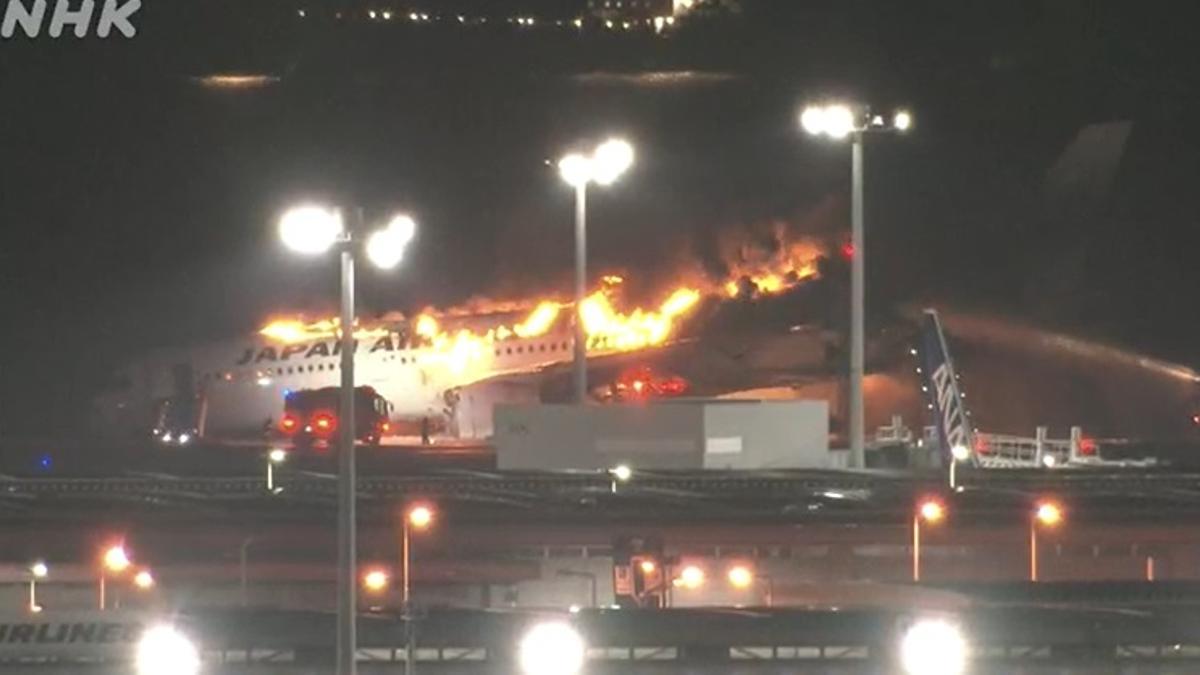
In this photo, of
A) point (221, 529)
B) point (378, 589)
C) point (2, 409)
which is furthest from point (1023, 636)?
point (2, 409)

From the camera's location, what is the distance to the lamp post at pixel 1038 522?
26125 mm

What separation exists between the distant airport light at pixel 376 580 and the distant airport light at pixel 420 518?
1.24 metres

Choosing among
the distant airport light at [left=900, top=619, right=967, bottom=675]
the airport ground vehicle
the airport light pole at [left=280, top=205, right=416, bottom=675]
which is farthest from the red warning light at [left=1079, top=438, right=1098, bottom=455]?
the airport light pole at [left=280, top=205, right=416, bottom=675]

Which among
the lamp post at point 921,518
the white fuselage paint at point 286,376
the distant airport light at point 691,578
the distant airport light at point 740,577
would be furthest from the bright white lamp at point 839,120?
the white fuselage paint at point 286,376

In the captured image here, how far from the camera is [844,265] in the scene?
62.1 m

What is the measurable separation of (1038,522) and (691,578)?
4419 mm

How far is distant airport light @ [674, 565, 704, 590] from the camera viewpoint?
24.5 meters

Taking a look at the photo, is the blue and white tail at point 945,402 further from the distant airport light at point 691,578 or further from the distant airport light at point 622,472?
the distant airport light at point 691,578

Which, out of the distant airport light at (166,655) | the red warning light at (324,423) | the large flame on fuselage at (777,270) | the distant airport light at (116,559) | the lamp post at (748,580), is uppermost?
the large flame on fuselage at (777,270)

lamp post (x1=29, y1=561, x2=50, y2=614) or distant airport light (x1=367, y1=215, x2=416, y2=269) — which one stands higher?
distant airport light (x1=367, y1=215, x2=416, y2=269)

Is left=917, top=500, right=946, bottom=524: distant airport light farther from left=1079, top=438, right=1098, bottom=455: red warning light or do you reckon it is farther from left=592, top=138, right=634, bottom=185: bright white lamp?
left=1079, top=438, right=1098, bottom=455: red warning light

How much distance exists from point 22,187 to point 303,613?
66.9m

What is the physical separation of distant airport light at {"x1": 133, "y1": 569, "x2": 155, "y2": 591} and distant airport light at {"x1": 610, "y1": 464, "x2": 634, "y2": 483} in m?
8.44

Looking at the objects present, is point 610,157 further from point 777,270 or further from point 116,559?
point 777,270
